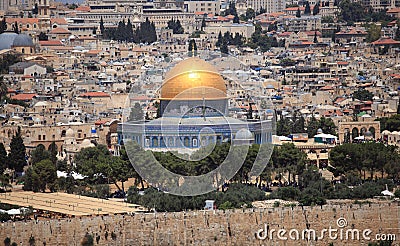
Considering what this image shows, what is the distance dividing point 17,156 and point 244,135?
21.3 ft

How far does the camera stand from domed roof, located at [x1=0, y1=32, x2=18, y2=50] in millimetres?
88062

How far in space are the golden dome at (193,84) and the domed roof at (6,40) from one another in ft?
143

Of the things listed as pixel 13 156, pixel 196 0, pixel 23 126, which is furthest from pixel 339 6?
pixel 13 156

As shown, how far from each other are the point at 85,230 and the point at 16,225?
1.41 metres

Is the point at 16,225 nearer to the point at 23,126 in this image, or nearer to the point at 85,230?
the point at 85,230

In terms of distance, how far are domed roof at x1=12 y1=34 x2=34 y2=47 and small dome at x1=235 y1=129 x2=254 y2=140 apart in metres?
46.1

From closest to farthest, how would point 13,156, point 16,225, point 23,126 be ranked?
1. point 16,225
2. point 13,156
3. point 23,126

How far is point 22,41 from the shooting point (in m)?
88.0

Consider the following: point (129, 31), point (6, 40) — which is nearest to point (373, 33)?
point (129, 31)

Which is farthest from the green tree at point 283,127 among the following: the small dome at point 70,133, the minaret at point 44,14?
the minaret at point 44,14

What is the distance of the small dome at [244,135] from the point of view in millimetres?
42419

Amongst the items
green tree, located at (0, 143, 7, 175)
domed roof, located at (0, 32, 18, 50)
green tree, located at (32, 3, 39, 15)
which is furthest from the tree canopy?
green tree, located at (0, 143, 7, 175)

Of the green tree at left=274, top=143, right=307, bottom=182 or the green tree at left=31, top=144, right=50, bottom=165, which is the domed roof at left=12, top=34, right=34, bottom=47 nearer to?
the green tree at left=31, top=144, right=50, bottom=165

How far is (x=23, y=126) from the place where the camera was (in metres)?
50.8
